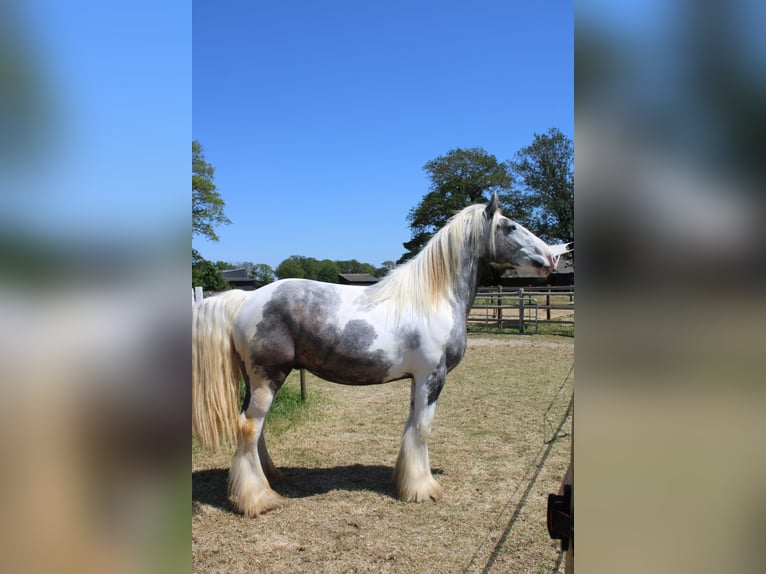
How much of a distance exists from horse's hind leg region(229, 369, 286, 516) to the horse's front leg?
35.3 inches

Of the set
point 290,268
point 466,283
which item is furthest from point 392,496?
point 290,268

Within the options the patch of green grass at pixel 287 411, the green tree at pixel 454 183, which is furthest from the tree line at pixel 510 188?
the patch of green grass at pixel 287 411

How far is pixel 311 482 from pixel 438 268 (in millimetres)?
1991

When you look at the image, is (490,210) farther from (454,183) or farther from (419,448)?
(454,183)

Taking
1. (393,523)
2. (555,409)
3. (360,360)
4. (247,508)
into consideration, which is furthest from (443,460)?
(555,409)

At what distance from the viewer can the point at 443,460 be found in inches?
169

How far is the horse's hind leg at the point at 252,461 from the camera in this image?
11.0ft
